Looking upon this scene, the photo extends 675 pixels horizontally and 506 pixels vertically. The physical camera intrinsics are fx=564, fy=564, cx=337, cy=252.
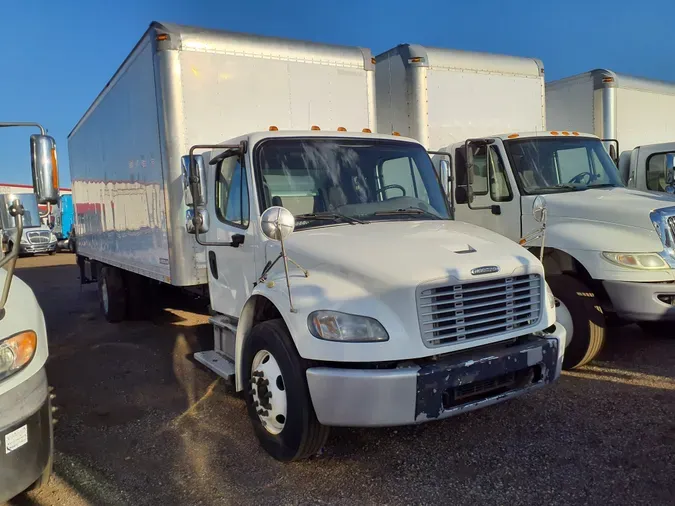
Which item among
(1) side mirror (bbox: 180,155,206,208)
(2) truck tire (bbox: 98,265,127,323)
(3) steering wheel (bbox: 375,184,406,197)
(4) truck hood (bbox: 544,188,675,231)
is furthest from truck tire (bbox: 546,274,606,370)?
(2) truck tire (bbox: 98,265,127,323)

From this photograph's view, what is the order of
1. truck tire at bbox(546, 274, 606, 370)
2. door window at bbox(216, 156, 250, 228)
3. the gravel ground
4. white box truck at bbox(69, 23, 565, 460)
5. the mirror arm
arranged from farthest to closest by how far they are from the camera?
truck tire at bbox(546, 274, 606, 370) → door window at bbox(216, 156, 250, 228) → the gravel ground → white box truck at bbox(69, 23, 565, 460) → the mirror arm

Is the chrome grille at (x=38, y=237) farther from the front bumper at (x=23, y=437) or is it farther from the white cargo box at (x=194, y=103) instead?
the front bumper at (x=23, y=437)

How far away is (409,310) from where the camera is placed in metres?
3.28

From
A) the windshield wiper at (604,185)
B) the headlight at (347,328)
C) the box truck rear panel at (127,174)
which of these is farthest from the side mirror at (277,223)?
the windshield wiper at (604,185)

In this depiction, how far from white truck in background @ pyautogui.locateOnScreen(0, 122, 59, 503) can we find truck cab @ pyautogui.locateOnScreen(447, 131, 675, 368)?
14.1 feet

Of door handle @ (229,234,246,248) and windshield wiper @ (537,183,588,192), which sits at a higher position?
windshield wiper @ (537,183,588,192)

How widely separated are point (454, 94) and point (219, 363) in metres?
4.74

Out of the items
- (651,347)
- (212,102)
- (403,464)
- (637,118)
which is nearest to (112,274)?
(212,102)

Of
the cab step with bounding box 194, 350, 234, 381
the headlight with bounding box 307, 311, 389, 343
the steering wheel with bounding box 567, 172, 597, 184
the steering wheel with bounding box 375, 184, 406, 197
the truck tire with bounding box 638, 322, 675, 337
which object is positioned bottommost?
the truck tire with bounding box 638, 322, 675, 337

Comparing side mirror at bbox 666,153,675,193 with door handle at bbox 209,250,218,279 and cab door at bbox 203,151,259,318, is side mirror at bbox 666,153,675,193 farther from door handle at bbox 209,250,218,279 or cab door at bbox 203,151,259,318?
door handle at bbox 209,250,218,279

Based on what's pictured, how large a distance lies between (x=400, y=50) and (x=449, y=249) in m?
4.40

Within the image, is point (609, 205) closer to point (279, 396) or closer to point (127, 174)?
point (279, 396)

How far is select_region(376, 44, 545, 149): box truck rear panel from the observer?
23.5 feet

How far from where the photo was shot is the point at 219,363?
471cm
